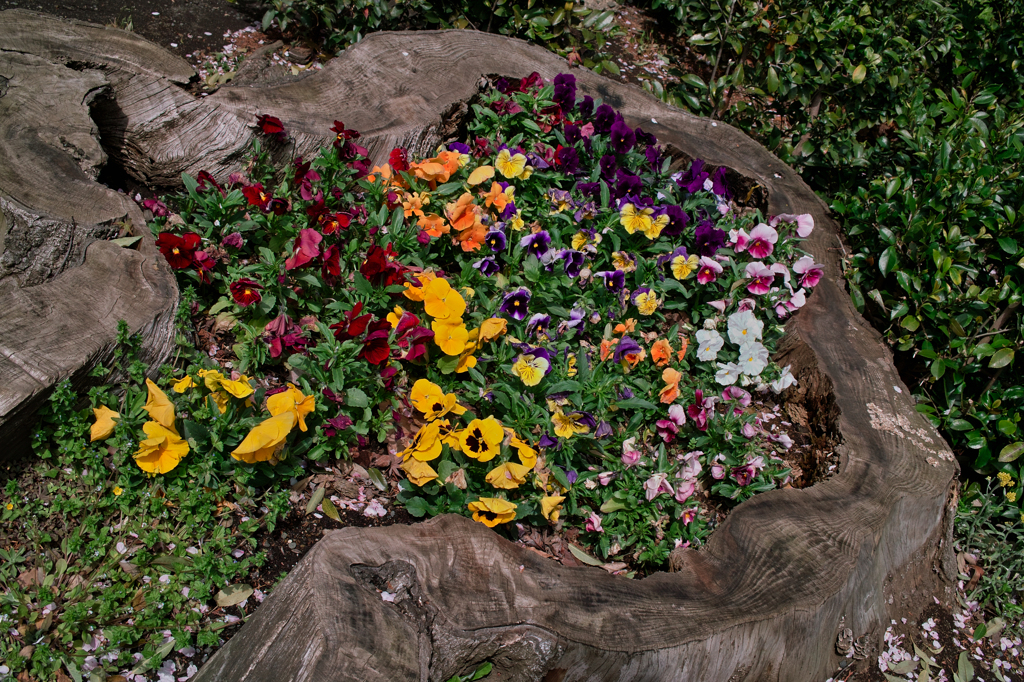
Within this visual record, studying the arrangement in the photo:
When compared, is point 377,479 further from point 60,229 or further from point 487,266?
point 60,229

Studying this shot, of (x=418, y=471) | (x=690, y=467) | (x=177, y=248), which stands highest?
(x=177, y=248)

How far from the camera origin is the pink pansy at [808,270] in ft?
9.28

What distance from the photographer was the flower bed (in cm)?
212

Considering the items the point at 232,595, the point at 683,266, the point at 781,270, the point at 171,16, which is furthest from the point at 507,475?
the point at 171,16

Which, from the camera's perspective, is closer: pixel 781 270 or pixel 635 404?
pixel 635 404

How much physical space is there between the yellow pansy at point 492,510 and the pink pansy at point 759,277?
149cm

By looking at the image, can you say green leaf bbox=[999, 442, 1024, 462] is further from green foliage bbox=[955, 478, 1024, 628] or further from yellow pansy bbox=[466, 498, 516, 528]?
yellow pansy bbox=[466, 498, 516, 528]

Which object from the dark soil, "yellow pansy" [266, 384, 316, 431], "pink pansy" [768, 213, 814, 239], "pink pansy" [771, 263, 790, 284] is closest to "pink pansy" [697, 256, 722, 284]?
"pink pansy" [771, 263, 790, 284]

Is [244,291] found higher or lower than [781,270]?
higher

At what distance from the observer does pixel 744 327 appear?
268 centimetres

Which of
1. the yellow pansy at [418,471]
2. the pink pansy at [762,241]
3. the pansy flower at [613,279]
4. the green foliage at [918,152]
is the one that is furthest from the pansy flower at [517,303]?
the green foliage at [918,152]

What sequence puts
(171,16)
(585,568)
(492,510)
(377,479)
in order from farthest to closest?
(171,16), (377,479), (492,510), (585,568)

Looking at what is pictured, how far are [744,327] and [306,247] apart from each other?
1.74m

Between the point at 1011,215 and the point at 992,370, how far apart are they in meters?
0.65
